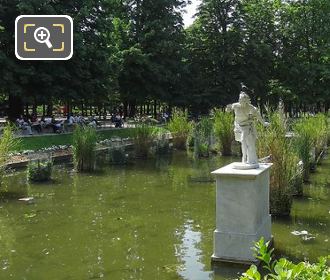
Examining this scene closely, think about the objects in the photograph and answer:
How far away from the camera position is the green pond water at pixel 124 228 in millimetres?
7129

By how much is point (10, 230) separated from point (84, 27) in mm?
24155

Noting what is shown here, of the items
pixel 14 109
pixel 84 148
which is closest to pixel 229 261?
pixel 84 148

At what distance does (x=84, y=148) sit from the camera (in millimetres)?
16281

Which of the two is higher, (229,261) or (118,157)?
(118,157)

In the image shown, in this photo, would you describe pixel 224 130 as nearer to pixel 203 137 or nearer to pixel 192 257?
pixel 203 137

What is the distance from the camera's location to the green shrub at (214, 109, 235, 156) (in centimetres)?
2053

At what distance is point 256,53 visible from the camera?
4166cm

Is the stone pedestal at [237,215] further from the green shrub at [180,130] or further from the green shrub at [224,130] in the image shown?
the green shrub at [180,130]

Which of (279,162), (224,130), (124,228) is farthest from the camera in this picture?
(224,130)

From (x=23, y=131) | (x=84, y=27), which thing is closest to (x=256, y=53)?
(x=84, y=27)

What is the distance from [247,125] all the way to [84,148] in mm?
9345

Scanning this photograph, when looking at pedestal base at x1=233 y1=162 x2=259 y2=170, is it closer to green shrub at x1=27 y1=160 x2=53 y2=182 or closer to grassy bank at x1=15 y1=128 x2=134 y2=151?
green shrub at x1=27 y1=160 x2=53 y2=182

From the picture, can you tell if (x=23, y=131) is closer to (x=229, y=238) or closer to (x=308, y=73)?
(x=229, y=238)

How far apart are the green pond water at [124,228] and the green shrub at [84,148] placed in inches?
52.9
